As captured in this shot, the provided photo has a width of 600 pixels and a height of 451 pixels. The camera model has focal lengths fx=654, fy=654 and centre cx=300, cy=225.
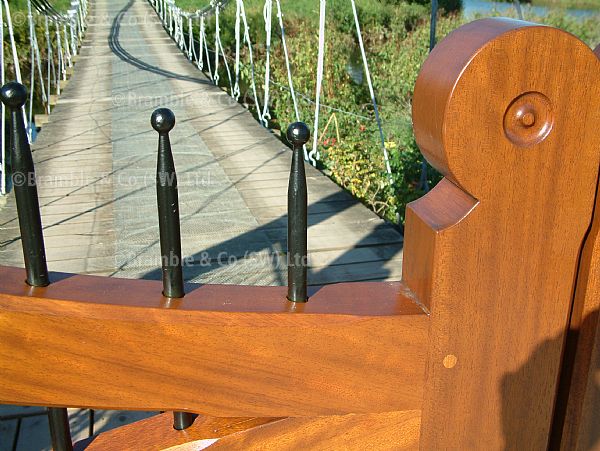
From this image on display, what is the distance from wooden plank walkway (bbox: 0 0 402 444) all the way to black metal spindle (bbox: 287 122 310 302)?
1.48 metres

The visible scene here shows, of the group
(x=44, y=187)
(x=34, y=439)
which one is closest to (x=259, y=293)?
(x=34, y=439)

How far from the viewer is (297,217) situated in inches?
23.1

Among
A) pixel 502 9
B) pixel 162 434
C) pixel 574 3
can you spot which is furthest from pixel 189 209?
pixel 502 9

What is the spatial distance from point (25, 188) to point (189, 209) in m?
2.28

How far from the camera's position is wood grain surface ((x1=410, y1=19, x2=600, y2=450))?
1.65 ft

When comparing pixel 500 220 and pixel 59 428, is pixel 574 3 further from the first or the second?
pixel 59 428

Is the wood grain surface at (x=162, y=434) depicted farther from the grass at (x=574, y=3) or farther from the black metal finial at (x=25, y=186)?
the grass at (x=574, y=3)

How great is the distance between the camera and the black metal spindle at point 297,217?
1.85 feet

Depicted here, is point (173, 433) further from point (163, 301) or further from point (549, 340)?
point (549, 340)

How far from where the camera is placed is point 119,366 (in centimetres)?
58

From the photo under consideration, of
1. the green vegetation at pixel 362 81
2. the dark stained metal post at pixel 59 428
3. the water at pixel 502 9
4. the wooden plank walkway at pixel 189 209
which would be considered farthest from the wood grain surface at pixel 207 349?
the water at pixel 502 9

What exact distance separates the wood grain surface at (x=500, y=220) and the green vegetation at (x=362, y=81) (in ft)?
8.29

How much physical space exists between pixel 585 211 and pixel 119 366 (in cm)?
43

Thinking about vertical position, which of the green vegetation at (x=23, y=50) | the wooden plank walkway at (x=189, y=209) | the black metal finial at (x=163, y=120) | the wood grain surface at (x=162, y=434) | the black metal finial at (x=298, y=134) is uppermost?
the black metal finial at (x=163, y=120)
